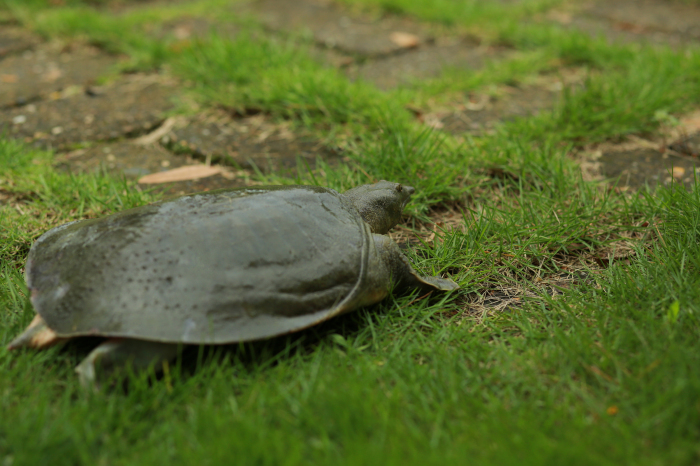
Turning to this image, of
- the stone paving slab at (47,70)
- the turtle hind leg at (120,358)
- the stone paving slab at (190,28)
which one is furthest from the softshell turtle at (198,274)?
the stone paving slab at (190,28)

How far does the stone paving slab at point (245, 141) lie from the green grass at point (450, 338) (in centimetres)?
12

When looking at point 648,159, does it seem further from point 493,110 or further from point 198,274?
point 198,274

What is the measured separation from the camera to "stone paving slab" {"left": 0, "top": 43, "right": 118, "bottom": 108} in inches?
145

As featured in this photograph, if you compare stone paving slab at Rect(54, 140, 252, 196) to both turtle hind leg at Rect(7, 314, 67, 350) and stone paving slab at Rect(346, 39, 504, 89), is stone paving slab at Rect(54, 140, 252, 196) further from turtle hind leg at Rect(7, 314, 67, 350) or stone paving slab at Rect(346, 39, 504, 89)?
stone paving slab at Rect(346, 39, 504, 89)

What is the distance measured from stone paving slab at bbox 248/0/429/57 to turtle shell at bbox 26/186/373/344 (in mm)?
2944

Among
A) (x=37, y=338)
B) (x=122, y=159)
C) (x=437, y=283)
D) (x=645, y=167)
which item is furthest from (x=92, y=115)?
(x=645, y=167)

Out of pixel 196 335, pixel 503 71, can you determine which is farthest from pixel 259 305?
pixel 503 71

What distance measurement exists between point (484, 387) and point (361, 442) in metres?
0.44

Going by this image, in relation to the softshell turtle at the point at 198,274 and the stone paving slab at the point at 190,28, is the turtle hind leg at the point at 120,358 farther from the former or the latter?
the stone paving slab at the point at 190,28

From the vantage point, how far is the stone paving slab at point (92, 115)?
3193 millimetres

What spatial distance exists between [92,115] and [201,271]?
232 centimetres

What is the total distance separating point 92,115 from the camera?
3408mm

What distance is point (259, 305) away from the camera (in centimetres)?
163

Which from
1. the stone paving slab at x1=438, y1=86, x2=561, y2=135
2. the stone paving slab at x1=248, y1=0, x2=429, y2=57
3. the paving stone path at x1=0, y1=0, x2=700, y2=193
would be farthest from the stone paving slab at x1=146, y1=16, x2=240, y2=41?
the stone paving slab at x1=438, y1=86, x2=561, y2=135
